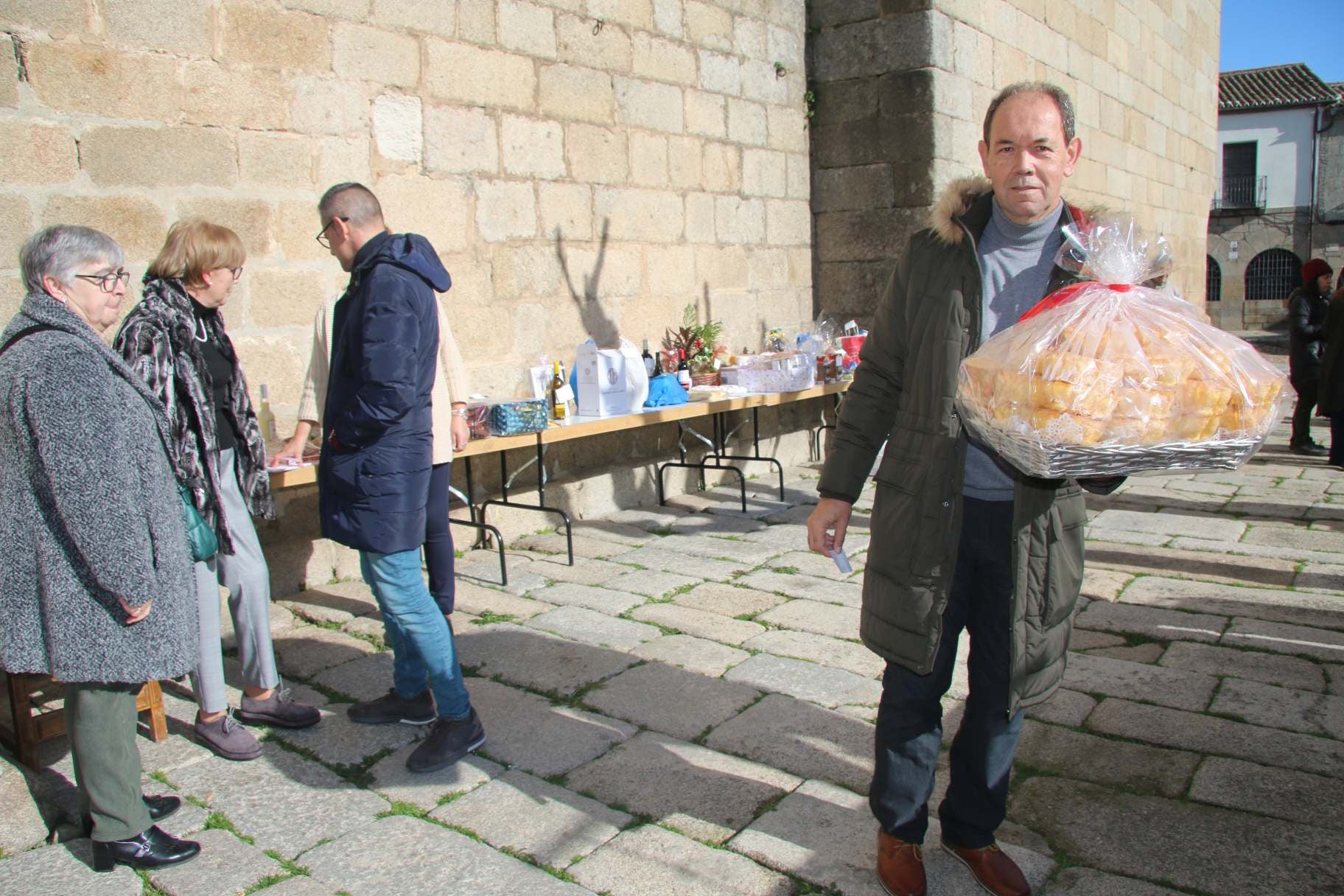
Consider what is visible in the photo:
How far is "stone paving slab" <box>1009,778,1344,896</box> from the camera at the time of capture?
2.32 metres

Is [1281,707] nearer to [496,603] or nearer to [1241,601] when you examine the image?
[1241,601]

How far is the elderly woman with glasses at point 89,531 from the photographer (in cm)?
227

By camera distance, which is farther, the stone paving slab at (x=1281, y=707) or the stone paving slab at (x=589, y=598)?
the stone paving slab at (x=589, y=598)

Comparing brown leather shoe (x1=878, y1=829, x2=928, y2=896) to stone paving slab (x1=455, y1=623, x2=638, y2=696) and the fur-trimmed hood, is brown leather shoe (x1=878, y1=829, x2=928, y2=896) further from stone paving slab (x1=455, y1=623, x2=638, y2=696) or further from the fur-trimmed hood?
stone paving slab (x1=455, y1=623, x2=638, y2=696)

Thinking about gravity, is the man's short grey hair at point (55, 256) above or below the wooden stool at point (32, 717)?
above

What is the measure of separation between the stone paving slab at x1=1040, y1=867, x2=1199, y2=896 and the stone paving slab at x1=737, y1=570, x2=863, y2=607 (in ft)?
6.52

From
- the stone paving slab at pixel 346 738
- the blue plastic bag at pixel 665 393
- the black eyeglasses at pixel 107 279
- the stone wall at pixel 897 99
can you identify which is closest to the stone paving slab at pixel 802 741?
the stone paving slab at pixel 346 738

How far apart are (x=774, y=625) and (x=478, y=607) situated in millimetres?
1236

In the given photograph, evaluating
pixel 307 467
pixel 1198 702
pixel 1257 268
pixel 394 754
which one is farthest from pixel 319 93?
pixel 1257 268

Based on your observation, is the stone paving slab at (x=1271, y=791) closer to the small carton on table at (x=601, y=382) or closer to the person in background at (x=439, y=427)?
the person in background at (x=439, y=427)

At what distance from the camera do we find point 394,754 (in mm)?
3047

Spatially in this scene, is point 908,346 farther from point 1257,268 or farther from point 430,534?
point 1257,268

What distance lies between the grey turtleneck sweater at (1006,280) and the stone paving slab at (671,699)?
1.40 meters

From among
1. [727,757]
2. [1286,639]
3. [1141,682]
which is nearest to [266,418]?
[727,757]
